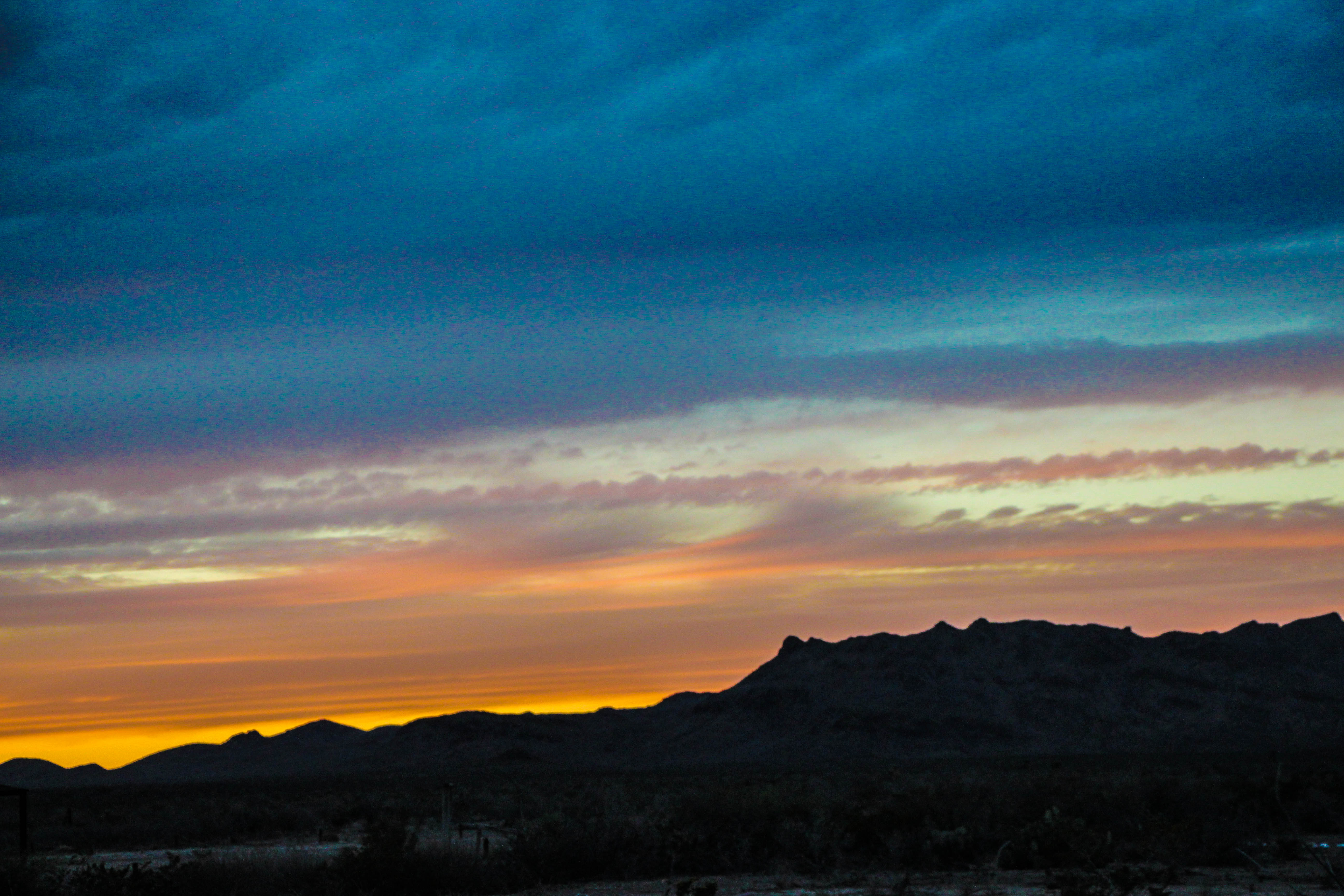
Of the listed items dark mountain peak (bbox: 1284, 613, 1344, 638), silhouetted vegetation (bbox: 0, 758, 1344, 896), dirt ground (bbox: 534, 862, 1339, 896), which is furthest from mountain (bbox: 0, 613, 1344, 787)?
dirt ground (bbox: 534, 862, 1339, 896)

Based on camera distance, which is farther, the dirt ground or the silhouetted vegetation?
the silhouetted vegetation

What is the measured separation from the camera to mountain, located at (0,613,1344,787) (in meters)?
144

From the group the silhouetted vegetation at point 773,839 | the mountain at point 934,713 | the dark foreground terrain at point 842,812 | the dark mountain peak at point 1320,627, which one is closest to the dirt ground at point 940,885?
the dark foreground terrain at point 842,812

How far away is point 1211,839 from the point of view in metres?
25.9

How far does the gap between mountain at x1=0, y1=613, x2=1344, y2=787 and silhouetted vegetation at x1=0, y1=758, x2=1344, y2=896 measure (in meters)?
94.0

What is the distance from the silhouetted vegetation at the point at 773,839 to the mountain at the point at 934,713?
94.0 metres

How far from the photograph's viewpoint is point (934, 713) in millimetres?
154000

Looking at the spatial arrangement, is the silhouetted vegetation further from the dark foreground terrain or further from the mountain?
the mountain

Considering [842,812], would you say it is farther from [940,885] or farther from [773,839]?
[940,885]

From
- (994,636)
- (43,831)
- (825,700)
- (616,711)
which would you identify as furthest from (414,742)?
(43,831)

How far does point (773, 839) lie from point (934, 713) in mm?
131503

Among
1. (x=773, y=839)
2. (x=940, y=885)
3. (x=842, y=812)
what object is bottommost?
(x=940, y=885)

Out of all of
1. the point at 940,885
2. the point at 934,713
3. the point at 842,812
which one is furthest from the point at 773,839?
the point at 934,713

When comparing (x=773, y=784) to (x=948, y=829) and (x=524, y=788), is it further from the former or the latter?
(x=524, y=788)
